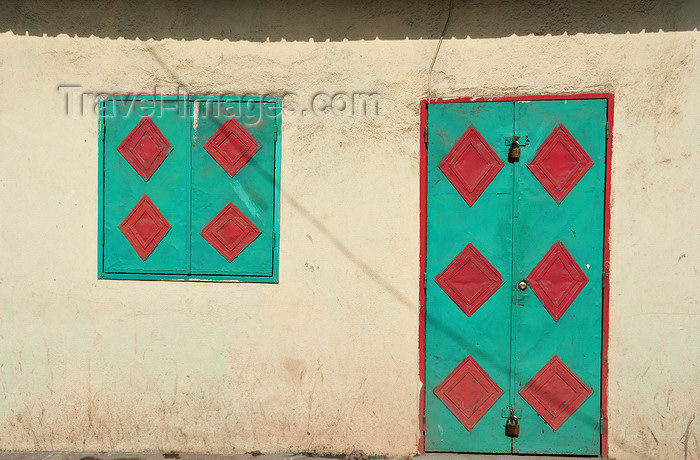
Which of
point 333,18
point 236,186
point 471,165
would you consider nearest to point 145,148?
point 236,186

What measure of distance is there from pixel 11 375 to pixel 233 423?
180 centimetres

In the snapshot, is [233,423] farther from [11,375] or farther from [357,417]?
[11,375]

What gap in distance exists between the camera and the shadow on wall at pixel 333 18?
434 cm

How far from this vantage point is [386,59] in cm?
450

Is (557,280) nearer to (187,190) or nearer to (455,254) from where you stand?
(455,254)

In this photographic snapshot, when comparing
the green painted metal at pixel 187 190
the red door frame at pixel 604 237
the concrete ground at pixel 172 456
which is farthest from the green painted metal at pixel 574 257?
the green painted metal at pixel 187 190

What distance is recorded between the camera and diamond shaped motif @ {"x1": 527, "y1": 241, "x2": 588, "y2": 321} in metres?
4.39

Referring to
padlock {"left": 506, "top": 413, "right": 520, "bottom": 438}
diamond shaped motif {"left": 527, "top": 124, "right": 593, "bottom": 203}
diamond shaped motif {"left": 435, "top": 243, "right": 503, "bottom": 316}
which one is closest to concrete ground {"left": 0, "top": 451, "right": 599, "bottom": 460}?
padlock {"left": 506, "top": 413, "right": 520, "bottom": 438}

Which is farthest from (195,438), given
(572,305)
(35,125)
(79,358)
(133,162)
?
(572,305)

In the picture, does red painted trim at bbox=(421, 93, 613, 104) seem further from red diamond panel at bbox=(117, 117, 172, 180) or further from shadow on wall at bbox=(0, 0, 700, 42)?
red diamond panel at bbox=(117, 117, 172, 180)

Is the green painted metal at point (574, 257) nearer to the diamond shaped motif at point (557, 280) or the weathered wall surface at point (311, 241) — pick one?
the diamond shaped motif at point (557, 280)

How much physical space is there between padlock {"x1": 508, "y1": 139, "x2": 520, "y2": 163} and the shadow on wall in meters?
0.82

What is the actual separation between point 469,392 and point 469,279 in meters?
0.85

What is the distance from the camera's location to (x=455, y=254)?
4.45m
